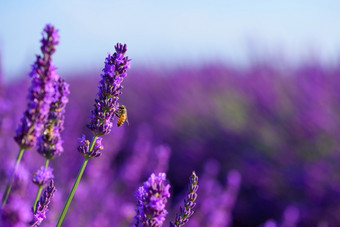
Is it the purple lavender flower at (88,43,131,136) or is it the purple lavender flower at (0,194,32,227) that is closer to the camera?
the purple lavender flower at (0,194,32,227)

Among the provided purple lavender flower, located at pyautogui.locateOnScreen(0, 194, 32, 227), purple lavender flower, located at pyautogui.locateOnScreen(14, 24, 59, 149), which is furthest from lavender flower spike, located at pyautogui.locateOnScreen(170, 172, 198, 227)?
purple lavender flower, located at pyautogui.locateOnScreen(0, 194, 32, 227)

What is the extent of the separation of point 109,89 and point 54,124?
0.20m

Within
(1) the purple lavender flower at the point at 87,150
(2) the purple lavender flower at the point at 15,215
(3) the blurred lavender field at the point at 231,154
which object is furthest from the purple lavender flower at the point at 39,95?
(3) the blurred lavender field at the point at 231,154

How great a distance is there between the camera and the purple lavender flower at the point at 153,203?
125 cm

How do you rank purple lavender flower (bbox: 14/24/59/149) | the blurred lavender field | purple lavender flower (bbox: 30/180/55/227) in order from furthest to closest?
the blurred lavender field < purple lavender flower (bbox: 30/180/55/227) < purple lavender flower (bbox: 14/24/59/149)

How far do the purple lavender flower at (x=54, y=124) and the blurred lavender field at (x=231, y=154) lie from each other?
1.31 metres

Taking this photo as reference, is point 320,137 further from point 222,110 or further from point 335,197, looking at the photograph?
point 222,110

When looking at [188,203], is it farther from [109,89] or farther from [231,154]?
[231,154]

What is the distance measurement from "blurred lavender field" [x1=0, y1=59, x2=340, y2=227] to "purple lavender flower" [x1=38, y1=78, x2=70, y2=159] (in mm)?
1310

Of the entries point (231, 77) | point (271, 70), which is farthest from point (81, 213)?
point (231, 77)

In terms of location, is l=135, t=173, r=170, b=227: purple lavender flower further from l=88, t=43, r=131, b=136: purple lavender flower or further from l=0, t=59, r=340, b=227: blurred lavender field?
l=0, t=59, r=340, b=227: blurred lavender field

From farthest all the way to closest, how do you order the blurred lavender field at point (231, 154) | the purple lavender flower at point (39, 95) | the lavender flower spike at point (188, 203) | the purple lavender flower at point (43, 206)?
the blurred lavender field at point (231, 154) → the lavender flower spike at point (188, 203) → the purple lavender flower at point (43, 206) → the purple lavender flower at point (39, 95)

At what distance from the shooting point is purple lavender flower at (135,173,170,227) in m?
1.25

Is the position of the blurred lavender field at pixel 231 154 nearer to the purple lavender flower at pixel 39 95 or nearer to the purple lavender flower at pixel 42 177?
the purple lavender flower at pixel 42 177
